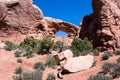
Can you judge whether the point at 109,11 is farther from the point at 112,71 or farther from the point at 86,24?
the point at 112,71

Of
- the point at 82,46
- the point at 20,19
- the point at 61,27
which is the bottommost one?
the point at 82,46

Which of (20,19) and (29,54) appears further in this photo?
(20,19)

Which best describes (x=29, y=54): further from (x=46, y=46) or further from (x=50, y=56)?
(x=46, y=46)

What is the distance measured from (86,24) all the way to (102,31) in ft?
16.4

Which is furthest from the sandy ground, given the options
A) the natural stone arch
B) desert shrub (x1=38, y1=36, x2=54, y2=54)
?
the natural stone arch

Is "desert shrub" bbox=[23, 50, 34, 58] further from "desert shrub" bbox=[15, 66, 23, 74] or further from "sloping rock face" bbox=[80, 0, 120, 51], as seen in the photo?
"sloping rock face" bbox=[80, 0, 120, 51]

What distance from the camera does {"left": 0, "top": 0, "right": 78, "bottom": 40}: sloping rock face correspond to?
30.3 meters

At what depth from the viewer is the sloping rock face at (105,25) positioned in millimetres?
22783

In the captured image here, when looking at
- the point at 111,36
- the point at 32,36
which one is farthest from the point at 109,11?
the point at 32,36

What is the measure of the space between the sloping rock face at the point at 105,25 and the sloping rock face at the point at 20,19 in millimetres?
8341

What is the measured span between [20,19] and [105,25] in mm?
11500

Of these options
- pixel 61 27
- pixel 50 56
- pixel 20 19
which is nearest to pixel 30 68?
pixel 50 56

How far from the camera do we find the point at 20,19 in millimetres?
31188

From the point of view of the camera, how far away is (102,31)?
76.5ft
